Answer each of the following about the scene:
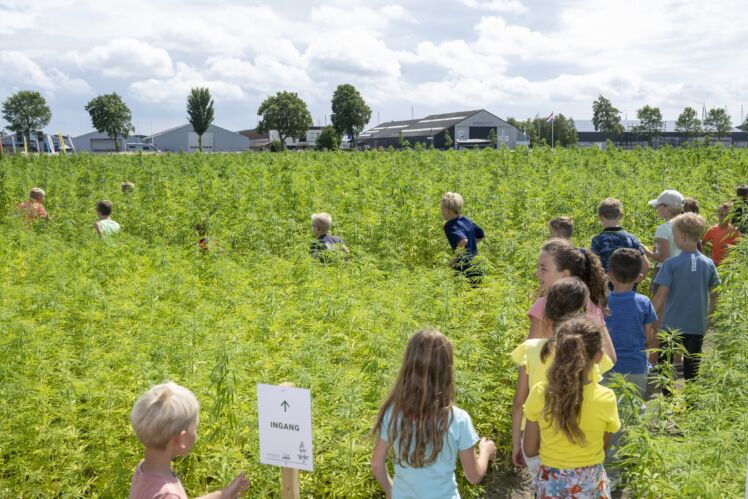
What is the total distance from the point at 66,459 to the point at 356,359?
7.26 ft

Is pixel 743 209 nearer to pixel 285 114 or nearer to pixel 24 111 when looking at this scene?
pixel 285 114

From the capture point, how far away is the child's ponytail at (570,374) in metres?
3.09

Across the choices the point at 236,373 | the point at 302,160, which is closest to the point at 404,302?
the point at 236,373

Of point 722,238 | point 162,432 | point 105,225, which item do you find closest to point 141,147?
point 105,225

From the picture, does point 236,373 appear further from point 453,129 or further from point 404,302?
point 453,129

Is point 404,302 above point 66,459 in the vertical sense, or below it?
above

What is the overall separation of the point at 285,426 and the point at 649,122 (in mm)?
95975

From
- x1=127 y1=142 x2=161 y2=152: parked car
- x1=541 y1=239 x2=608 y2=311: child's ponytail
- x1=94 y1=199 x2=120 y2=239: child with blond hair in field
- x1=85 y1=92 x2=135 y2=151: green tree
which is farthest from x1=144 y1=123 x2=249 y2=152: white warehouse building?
x1=541 y1=239 x2=608 y2=311: child's ponytail

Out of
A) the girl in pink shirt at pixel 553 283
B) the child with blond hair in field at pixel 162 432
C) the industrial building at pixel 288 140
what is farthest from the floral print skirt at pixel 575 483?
the industrial building at pixel 288 140

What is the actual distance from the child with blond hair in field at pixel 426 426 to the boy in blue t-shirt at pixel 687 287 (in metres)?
3.49

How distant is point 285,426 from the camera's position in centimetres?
317

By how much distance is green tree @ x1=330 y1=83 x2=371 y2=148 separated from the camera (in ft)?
262

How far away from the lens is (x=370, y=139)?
3723 inches

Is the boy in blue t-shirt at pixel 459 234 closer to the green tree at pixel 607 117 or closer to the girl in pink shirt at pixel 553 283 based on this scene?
the girl in pink shirt at pixel 553 283
